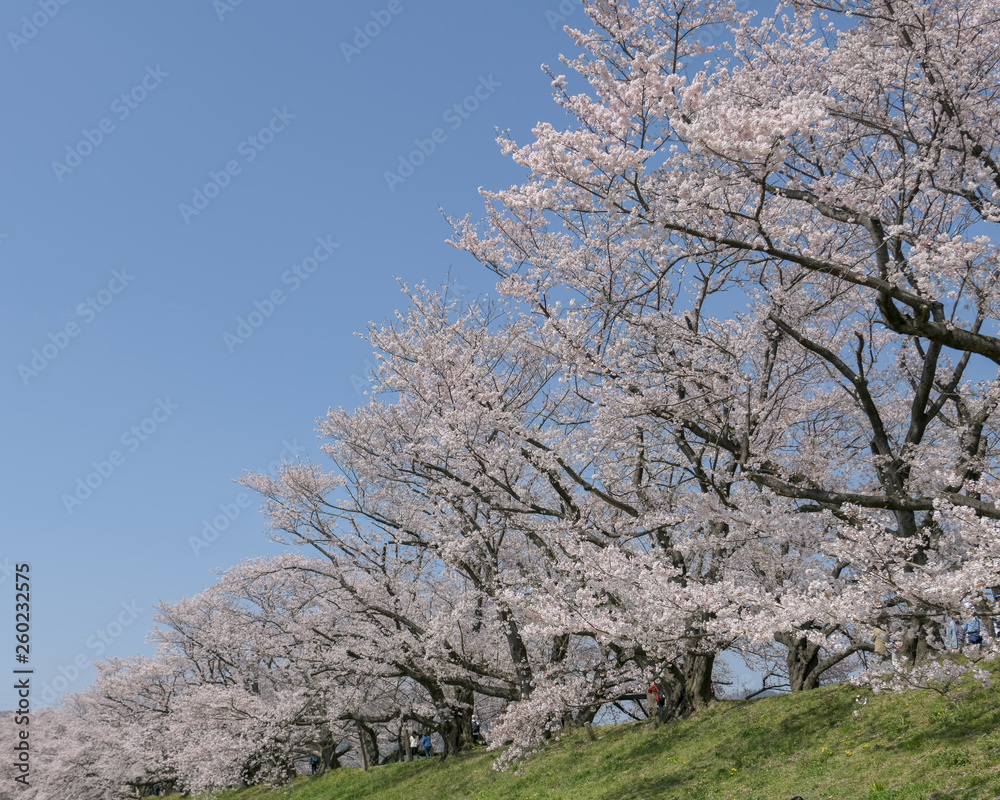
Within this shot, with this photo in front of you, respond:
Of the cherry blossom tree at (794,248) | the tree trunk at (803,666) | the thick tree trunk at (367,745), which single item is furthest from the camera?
the thick tree trunk at (367,745)

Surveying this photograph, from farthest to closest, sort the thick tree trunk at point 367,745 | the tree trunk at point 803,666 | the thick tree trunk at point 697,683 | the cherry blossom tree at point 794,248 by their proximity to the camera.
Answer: the thick tree trunk at point 367,745
the tree trunk at point 803,666
the thick tree trunk at point 697,683
the cherry blossom tree at point 794,248

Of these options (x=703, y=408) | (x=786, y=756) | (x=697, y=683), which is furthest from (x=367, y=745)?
(x=703, y=408)

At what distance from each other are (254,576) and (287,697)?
215 inches

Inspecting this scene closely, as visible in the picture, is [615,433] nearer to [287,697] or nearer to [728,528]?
[728,528]

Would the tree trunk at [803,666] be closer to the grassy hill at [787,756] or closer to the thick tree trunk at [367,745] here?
the grassy hill at [787,756]

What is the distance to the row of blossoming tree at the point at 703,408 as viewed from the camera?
681 centimetres

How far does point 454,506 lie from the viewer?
1557 cm

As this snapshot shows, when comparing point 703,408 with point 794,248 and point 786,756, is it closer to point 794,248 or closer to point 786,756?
point 794,248

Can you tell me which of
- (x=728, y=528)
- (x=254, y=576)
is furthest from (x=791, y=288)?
(x=254, y=576)

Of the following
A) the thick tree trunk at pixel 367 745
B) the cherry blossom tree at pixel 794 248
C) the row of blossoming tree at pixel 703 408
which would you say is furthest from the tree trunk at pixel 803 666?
the thick tree trunk at pixel 367 745

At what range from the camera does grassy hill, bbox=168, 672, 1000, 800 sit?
8.42 meters

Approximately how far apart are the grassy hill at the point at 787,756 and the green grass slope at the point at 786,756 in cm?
2

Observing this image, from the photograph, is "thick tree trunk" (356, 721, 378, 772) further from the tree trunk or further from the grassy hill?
the tree trunk

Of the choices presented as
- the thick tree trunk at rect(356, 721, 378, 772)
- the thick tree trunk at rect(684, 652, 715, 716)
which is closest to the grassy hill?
the thick tree trunk at rect(684, 652, 715, 716)
